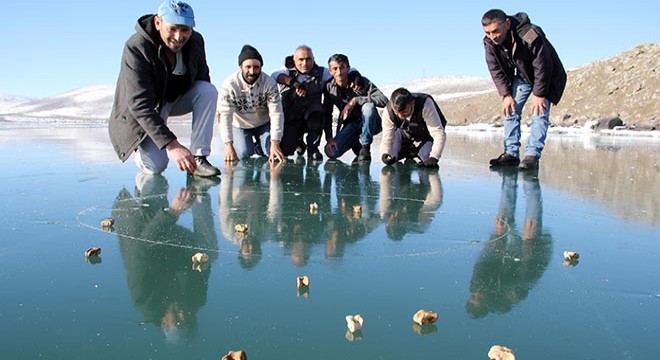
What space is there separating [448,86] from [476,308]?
5893 cm

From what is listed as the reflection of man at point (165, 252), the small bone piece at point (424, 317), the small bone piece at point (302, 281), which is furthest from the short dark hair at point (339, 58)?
the small bone piece at point (424, 317)

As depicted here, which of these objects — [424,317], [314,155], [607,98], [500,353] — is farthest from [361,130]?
[607,98]

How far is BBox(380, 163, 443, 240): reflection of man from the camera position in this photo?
2.30 metres

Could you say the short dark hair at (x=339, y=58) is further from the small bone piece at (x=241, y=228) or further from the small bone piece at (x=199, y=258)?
the small bone piece at (x=199, y=258)

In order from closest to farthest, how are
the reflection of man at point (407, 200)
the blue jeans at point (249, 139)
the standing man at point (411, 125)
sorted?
the reflection of man at point (407, 200) < the standing man at point (411, 125) < the blue jeans at point (249, 139)

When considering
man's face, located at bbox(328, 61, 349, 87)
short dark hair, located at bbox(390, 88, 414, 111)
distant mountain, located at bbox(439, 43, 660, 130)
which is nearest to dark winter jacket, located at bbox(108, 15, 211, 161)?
short dark hair, located at bbox(390, 88, 414, 111)

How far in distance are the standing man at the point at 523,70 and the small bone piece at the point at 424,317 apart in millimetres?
3398

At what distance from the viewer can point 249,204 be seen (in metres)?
2.74

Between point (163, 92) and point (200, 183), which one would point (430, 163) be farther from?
point (163, 92)

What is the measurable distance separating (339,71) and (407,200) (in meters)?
2.15

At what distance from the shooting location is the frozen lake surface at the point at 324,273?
116 cm

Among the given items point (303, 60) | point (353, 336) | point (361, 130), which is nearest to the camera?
point (353, 336)

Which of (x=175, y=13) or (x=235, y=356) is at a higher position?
(x=175, y=13)

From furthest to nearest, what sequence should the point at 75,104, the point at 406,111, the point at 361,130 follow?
the point at 75,104, the point at 361,130, the point at 406,111
